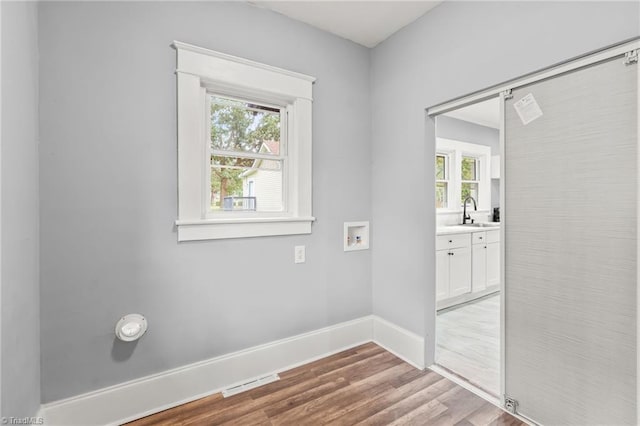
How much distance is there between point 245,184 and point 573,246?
6.60ft

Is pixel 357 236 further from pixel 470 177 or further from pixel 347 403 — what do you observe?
pixel 470 177

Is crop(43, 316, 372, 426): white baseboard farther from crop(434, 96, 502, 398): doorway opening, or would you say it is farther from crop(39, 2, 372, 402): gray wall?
crop(434, 96, 502, 398): doorway opening

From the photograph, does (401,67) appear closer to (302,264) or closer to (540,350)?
(302,264)

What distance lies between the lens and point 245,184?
7.23 feet

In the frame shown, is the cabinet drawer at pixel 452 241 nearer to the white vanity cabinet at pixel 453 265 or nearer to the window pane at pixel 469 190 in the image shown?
→ the white vanity cabinet at pixel 453 265

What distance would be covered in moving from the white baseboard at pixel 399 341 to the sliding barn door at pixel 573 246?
0.61 metres

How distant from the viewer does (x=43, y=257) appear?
5.02 feet

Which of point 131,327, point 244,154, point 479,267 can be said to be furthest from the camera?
point 479,267

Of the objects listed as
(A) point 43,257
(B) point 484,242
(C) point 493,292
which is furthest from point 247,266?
(C) point 493,292

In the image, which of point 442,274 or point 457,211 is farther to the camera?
point 457,211

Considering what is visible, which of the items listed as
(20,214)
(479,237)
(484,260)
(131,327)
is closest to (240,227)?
(131,327)

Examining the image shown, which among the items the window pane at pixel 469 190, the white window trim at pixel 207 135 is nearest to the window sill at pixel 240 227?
the white window trim at pixel 207 135

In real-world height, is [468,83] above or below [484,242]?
above

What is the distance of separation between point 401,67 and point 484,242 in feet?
8.69
